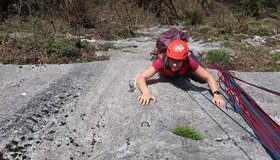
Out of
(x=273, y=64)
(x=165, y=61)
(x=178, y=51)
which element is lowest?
(x=273, y=64)

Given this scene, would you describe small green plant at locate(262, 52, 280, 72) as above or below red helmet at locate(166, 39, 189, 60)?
below

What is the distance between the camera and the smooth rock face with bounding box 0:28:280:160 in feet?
12.2

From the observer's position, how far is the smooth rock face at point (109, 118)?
3.73m

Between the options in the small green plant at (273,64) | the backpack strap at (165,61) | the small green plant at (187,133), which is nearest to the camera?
the small green plant at (187,133)

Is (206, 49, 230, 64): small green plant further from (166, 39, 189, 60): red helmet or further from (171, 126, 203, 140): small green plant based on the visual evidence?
(171, 126, 203, 140): small green plant

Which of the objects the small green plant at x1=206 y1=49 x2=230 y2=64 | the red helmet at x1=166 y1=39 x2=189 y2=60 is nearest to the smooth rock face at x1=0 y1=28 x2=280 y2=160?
the red helmet at x1=166 y1=39 x2=189 y2=60

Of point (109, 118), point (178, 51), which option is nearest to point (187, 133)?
point (109, 118)

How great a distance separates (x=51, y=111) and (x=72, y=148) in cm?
91

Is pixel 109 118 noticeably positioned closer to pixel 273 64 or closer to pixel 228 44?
pixel 273 64

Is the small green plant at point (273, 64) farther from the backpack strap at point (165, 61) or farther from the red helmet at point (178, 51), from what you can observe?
the red helmet at point (178, 51)

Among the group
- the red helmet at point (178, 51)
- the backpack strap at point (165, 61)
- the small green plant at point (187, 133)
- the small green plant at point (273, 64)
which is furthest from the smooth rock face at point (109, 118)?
the small green plant at point (273, 64)

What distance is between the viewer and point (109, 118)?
174 inches

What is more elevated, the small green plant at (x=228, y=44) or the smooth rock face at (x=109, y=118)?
the smooth rock face at (x=109, y=118)

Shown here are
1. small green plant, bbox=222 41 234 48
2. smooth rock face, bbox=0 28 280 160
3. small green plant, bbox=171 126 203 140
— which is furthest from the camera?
small green plant, bbox=222 41 234 48
